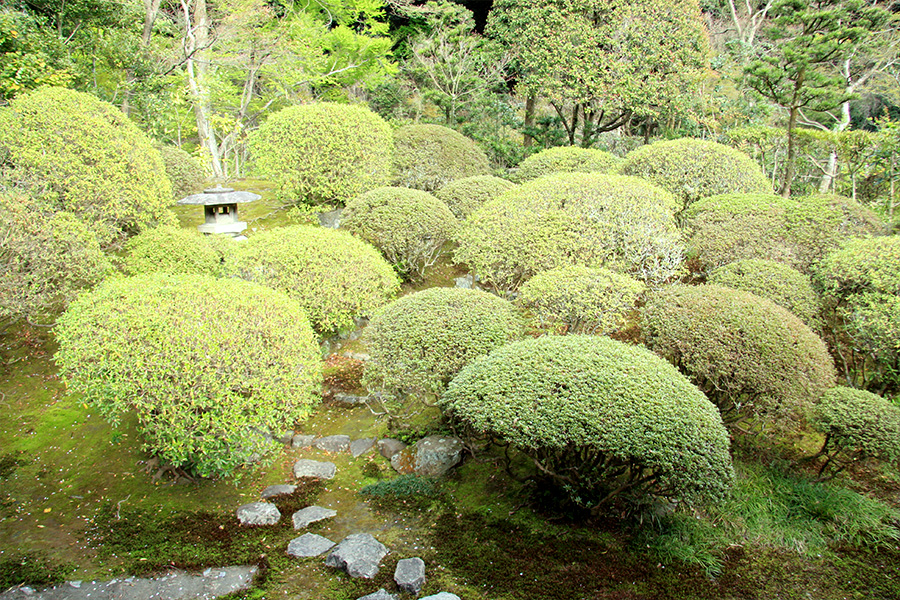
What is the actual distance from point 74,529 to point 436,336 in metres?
3.88

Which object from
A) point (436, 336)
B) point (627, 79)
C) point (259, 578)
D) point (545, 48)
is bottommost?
point (259, 578)

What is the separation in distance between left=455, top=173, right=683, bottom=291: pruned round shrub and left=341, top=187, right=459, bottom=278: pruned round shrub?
802 millimetres

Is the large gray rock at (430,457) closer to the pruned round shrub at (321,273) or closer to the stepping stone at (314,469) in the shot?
the stepping stone at (314,469)

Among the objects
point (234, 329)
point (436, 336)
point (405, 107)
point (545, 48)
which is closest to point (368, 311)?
point (436, 336)

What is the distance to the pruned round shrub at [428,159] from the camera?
1222cm

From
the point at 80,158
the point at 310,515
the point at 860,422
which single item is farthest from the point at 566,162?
the point at 310,515

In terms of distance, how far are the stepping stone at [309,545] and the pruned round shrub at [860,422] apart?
498cm

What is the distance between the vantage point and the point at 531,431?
15.2 feet

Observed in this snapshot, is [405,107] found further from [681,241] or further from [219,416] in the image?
[219,416]

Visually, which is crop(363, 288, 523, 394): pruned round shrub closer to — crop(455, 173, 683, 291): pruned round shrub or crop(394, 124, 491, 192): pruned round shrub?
crop(455, 173, 683, 291): pruned round shrub

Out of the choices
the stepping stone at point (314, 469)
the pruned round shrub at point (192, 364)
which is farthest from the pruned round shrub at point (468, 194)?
the stepping stone at point (314, 469)

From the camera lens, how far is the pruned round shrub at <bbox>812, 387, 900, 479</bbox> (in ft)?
16.8

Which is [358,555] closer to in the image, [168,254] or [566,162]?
[168,254]

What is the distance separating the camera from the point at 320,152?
11.0 m
